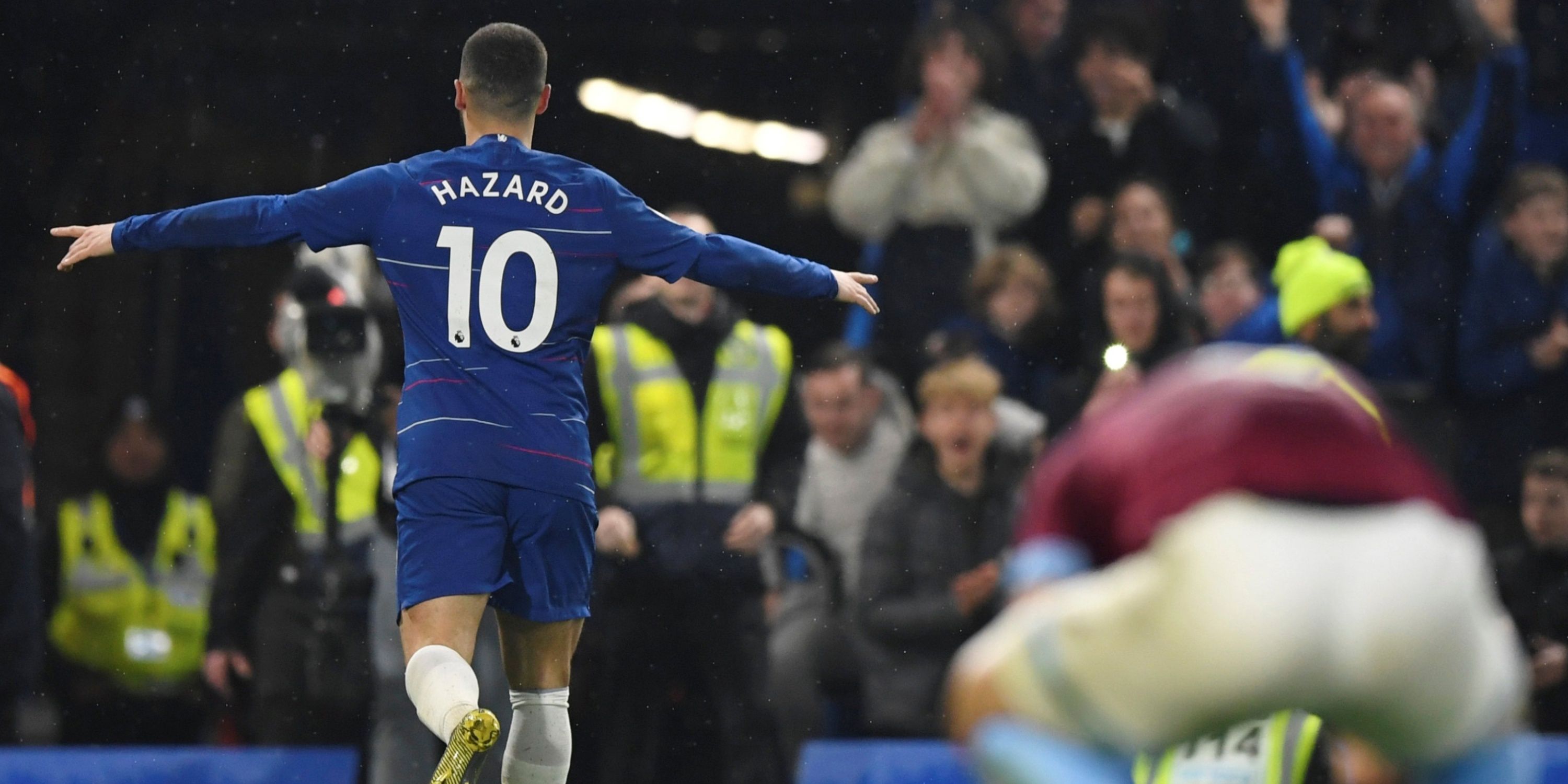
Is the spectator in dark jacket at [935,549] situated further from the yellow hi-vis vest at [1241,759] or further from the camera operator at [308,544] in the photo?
the yellow hi-vis vest at [1241,759]

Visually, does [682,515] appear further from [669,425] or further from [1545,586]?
[1545,586]

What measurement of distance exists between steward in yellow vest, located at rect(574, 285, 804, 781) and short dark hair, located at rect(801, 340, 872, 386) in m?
0.13

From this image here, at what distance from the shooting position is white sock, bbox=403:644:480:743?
4.16 metres

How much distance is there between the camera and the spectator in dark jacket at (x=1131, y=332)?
271 inches

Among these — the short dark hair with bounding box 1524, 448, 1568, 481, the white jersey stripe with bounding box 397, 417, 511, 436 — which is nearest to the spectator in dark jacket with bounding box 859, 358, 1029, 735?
the short dark hair with bounding box 1524, 448, 1568, 481

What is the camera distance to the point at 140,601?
8469mm

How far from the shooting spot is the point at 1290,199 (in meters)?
7.66

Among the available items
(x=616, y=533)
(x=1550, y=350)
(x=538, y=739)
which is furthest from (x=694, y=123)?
(x=538, y=739)

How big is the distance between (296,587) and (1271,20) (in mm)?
4321

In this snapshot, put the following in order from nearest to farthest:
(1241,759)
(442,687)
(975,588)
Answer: (442,687), (1241,759), (975,588)

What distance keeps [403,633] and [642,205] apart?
3.85 feet

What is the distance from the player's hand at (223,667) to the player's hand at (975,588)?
258cm

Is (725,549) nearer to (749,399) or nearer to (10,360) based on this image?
(749,399)

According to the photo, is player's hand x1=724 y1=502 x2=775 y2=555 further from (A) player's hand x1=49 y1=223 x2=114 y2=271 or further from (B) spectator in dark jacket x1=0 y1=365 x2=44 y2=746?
(A) player's hand x1=49 y1=223 x2=114 y2=271
